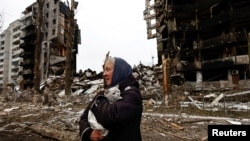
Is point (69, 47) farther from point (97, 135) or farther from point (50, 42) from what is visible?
point (50, 42)

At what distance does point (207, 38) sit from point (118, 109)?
4216 cm

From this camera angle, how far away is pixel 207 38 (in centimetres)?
4200

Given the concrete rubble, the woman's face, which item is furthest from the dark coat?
the concrete rubble

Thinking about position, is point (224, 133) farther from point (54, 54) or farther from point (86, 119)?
point (54, 54)

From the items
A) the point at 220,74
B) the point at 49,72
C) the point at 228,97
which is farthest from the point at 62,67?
the point at 228,97

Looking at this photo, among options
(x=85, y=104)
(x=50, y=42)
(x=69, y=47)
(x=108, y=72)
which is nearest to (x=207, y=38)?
(x=69, y=47)

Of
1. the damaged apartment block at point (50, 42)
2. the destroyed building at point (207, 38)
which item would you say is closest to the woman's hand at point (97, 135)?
the destroyed building at point (207, 38)

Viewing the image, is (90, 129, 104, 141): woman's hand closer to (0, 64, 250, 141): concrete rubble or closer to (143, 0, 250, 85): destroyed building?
(0, 64, 250, 141): concrete rubble

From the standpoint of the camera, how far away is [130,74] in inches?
101

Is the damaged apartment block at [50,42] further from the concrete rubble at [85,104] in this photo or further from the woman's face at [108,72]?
the woman's face at [108,72]

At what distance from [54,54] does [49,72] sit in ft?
18.3

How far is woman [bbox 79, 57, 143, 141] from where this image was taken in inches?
91.5

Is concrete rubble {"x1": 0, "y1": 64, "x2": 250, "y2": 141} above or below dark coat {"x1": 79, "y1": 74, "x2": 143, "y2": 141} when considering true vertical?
below

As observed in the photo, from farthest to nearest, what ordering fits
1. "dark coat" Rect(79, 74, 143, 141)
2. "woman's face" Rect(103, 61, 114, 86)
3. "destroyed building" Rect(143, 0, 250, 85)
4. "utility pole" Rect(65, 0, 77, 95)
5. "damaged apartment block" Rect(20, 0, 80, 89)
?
"damaged apartment block" Rect(20, 0, 80, 89) < "destroyed building" Rect(143, 0, 250, 85) < "utility pole" Rect(65, 0, 77, 95) < "woman's face" Rect(103, 61, 114, 86) < "dark coat" Rect(79, 74, 143, 141)
